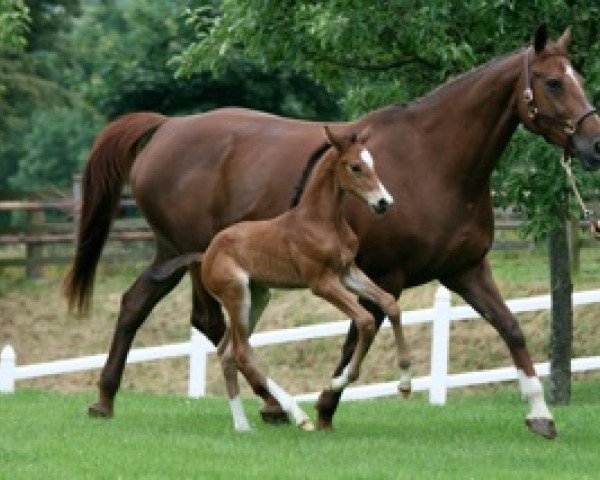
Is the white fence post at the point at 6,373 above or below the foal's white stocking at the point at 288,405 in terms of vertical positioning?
below

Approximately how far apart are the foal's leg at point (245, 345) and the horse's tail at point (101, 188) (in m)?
2.31

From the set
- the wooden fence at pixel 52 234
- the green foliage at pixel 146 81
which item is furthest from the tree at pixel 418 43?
the green foliage at pixel 146 81

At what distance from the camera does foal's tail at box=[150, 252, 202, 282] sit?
11804 millimetres

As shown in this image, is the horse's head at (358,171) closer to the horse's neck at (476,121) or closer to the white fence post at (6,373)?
the horse's neck at (476,121)

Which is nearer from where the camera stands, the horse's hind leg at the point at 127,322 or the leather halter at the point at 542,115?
the leather halter at the point at 542,115

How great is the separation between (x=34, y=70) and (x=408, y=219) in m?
24.2

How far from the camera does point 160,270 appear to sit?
1239 centimetres

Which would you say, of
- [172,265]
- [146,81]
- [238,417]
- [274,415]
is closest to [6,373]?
[172,265]

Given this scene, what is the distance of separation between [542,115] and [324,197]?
1390mm

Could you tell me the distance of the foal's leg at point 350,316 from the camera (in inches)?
406

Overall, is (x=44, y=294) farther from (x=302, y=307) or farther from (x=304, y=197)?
(x=304, y=197)

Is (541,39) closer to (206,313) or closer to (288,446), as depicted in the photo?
(288,446)

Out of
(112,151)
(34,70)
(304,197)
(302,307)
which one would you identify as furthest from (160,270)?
(34,70)

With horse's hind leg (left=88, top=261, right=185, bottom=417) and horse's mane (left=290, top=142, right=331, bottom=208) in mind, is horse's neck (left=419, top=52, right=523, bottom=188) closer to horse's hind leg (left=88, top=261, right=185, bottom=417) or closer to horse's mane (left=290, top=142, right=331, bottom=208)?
horse's mane (left=290, top=142, right=331, bottom=208)
